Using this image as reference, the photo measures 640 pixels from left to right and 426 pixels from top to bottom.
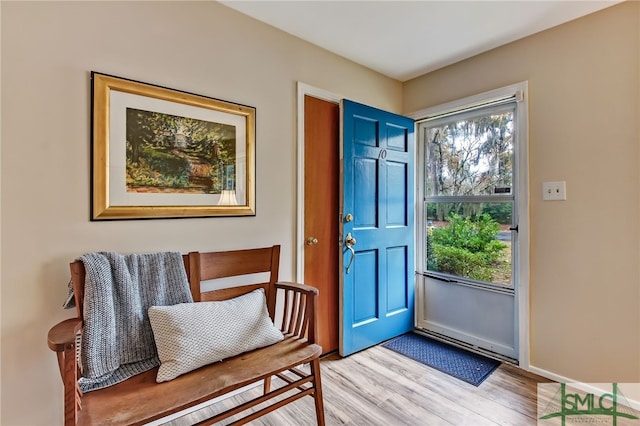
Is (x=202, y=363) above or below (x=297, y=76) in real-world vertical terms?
below

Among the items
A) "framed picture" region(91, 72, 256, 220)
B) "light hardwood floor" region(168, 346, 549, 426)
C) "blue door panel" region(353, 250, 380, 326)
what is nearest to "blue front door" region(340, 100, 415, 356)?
"blue door panel" region(353, 250, 380, 326)

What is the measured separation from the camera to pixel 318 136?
224cm

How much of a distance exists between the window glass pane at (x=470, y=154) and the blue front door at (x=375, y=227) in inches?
8.3

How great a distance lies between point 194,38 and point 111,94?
54cm

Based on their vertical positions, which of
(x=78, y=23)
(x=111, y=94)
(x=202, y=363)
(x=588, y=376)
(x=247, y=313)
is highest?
(x=78, y=23)

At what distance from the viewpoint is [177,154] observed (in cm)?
160

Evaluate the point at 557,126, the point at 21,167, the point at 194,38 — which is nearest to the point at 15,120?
the point at 21,167

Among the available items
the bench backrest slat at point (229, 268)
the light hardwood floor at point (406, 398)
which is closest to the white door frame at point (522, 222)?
the light hardwood floor at point (406, 398)

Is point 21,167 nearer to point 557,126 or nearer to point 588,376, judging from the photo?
point 557,126

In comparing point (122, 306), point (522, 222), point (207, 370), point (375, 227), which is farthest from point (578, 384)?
point (122, 306)

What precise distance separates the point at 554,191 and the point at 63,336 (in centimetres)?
257

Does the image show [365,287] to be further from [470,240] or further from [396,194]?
[470,240]

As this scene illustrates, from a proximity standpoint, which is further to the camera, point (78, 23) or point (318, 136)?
point (318, 136)

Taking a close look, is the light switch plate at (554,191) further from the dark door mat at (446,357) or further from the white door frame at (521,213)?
the dark door mat at (446,357)
